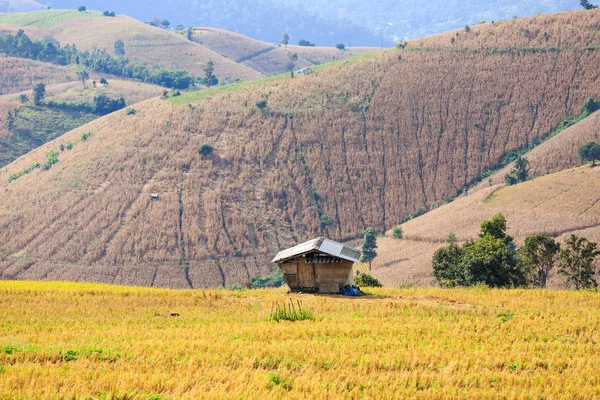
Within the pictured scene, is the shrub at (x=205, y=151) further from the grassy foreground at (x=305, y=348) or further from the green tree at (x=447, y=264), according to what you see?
the grassy foreground at (x=305, y=348)

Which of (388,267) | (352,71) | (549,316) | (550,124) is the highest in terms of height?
(352,71)

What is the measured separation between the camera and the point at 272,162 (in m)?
120

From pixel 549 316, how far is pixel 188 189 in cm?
8630

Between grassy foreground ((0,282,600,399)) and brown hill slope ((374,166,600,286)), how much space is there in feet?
156

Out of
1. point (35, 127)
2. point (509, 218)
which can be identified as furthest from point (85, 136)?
point (509, 218)

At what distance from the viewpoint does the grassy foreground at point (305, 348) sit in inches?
695

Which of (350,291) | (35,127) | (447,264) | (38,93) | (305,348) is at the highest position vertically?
(38,93)

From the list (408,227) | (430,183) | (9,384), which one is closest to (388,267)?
(408,227)

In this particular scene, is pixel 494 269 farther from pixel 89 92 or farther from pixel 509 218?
pixel 89 92

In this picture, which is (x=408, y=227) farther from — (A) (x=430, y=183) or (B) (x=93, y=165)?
(B) (x=93, y=165)

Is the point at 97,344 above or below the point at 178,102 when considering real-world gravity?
below

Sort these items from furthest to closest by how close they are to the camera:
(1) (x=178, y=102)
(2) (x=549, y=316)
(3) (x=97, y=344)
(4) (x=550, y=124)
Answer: (1) (x=178, y=102) < (4) (x=550, y=124) < (2) (x=549, y=316) < (3) (x=97, y=344)

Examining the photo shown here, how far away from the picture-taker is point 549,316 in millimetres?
29641

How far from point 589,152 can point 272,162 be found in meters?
48.0
